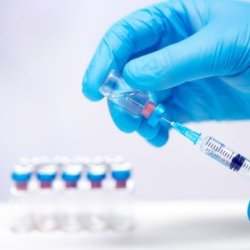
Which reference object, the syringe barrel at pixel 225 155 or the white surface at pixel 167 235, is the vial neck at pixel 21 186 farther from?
the syringe barrel at pixel 225 155

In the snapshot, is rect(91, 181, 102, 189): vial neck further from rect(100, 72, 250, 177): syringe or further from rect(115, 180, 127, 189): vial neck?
rect(100, 72, 250, 177): syringe

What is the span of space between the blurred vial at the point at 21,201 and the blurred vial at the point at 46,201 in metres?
0.02

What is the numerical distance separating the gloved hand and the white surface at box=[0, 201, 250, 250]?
23 cm

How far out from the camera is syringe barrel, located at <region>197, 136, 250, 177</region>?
1001 mm

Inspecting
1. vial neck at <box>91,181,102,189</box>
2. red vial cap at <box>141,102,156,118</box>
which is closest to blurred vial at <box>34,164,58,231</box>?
vial neck at <box>91,181,102,189</box>

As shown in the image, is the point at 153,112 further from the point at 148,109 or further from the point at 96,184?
the point at 96,184

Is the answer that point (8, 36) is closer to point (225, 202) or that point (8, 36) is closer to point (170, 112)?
point (170, 112)

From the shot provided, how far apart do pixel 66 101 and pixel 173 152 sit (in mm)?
403

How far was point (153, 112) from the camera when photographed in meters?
1.00

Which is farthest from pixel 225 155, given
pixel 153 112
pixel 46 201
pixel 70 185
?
pixel 46 201

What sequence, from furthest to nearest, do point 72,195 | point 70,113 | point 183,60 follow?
point 70,113, point 72,195, point 183,60

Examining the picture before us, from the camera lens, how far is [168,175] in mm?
1499

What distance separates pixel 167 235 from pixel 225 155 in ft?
0.87

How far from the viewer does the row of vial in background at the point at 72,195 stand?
3.84 ft
